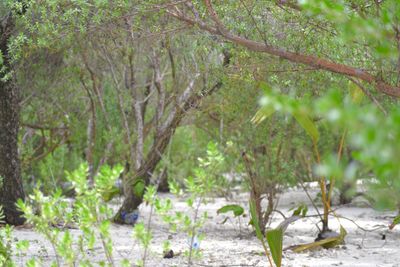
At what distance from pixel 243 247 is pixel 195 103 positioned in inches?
57.9

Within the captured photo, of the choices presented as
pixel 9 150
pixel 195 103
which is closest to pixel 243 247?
pixel 195 103

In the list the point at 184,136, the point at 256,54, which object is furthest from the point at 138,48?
the point at 184,136

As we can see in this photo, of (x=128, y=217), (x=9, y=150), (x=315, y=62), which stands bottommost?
(x=128, y=217)

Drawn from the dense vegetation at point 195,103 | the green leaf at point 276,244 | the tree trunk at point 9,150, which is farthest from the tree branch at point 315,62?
the tree trunk at point 9,150

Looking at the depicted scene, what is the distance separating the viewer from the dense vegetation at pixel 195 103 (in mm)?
2275

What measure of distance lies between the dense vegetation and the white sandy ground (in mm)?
205

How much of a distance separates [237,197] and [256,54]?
7023 millimetres

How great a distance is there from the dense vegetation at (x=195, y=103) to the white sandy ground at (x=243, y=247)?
0.20 m

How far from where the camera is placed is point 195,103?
21.7ft

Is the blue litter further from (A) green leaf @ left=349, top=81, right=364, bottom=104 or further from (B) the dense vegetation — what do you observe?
(A) green leaf @ left=349, top=81, right=364, bottom=104

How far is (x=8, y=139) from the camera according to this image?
704 cm

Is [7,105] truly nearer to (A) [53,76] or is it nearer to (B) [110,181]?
(A) [53,76]

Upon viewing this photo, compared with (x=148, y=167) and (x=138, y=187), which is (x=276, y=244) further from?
(x=148, y=167)

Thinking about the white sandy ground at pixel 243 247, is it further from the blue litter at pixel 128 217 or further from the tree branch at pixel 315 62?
the tree branch at pixel 315 62
